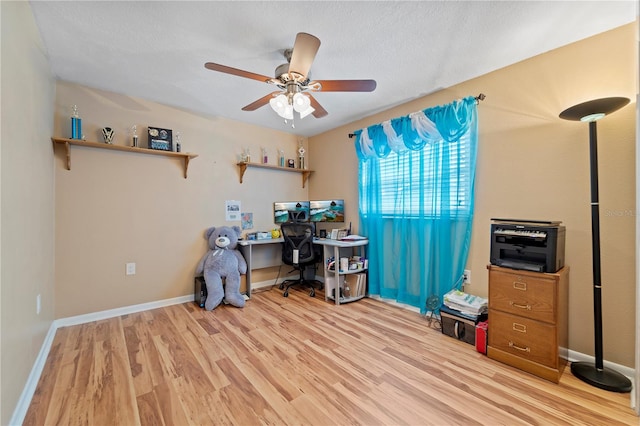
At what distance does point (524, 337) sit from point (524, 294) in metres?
0.30

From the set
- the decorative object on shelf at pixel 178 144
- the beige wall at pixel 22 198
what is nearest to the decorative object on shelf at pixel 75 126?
the beige wall at pixel 22 198

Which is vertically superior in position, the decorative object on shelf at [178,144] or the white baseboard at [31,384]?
the decorative object on shelf at [178,144]

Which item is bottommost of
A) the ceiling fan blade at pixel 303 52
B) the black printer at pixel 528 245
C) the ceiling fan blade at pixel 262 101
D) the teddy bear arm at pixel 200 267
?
the teddy bear arm at pixel 200 267

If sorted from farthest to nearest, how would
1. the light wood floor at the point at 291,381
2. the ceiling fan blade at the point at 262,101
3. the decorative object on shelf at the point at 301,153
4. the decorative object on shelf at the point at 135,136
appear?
the decorative object on shelf at the point at 301,153 < the decorative object on shelf at the point at 135,136 < the ceiling fan blade at the point at 262,101 < the light wood floor at the point at 291,381

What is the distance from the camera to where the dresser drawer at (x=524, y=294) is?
175 centimetres

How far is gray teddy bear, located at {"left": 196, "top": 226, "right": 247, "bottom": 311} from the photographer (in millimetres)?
3062

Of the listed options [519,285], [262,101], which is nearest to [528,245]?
[519,285]

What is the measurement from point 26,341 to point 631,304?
393cm

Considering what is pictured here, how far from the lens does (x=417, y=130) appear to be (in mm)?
2762

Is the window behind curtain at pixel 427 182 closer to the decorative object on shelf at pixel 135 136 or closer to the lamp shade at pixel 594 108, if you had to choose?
the lamp shade at pixel 594 108

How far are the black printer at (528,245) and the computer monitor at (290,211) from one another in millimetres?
2785

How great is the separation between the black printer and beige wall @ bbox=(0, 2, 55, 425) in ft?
9.89

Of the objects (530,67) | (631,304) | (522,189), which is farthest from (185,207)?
(631,304)

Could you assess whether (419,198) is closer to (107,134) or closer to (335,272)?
(335,272)
